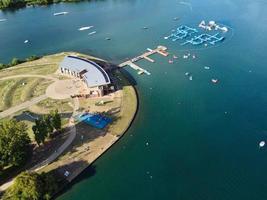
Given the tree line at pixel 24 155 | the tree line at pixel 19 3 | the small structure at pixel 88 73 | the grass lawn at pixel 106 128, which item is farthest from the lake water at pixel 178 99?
the tree line at pixel 19 3

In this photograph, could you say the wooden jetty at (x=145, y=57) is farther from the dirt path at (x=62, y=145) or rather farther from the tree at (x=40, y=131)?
the tree at (x=40, y=131)

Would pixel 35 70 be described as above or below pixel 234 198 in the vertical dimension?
above

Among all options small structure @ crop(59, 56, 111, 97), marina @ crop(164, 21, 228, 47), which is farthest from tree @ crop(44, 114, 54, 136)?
marina @ crop(164, 21, 228, 47)

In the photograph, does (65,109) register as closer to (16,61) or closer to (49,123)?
(49,123)

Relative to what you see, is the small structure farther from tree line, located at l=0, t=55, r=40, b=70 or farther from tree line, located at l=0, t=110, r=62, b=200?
tree line, located at l=0, t=110, r=62, b=200

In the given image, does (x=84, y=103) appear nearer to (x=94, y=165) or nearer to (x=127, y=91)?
(x=127, y=91)

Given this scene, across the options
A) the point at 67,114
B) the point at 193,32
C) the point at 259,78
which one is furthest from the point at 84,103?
the point at 193,32
